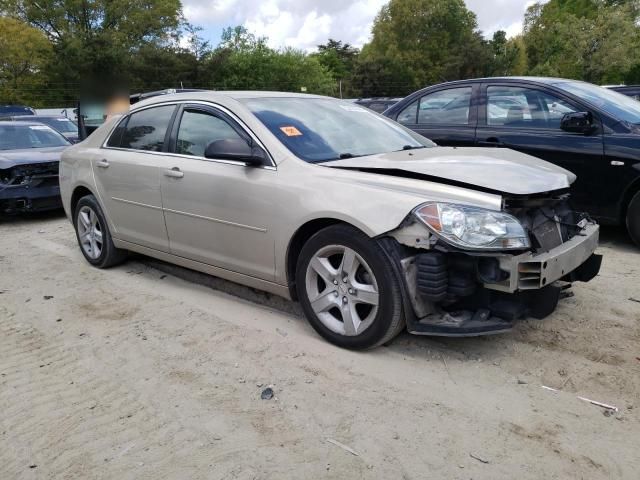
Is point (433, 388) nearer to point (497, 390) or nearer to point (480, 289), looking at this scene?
point (497, 390)

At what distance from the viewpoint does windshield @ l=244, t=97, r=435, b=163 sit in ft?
12.7

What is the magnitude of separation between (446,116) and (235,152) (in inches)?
137

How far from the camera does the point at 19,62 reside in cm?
3434

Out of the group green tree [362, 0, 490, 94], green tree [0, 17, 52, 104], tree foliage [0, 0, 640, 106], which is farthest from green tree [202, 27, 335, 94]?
green tree [362, 0, 490, 94]

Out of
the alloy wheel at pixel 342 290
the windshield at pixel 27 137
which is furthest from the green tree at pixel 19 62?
the alloy wheel at pixel 342 290

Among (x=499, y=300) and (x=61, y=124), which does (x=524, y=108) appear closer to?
(x=499, y=300)

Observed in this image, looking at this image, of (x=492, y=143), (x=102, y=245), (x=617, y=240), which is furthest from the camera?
(x=492, y=143)

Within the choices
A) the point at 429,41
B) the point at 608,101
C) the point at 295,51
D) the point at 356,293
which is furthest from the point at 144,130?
the point at 429,41

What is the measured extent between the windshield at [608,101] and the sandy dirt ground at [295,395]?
1830mm

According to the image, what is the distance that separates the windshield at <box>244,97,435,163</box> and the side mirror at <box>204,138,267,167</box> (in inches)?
8.4

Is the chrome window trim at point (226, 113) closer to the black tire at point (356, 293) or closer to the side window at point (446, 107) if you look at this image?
the black tire at point (356, 293)

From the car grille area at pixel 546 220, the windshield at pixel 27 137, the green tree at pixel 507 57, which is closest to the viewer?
the car grille area at pixel 546 220

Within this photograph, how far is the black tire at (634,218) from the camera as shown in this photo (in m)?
5.16

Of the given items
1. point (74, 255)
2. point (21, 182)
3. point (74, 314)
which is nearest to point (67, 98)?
point (21, 182)
